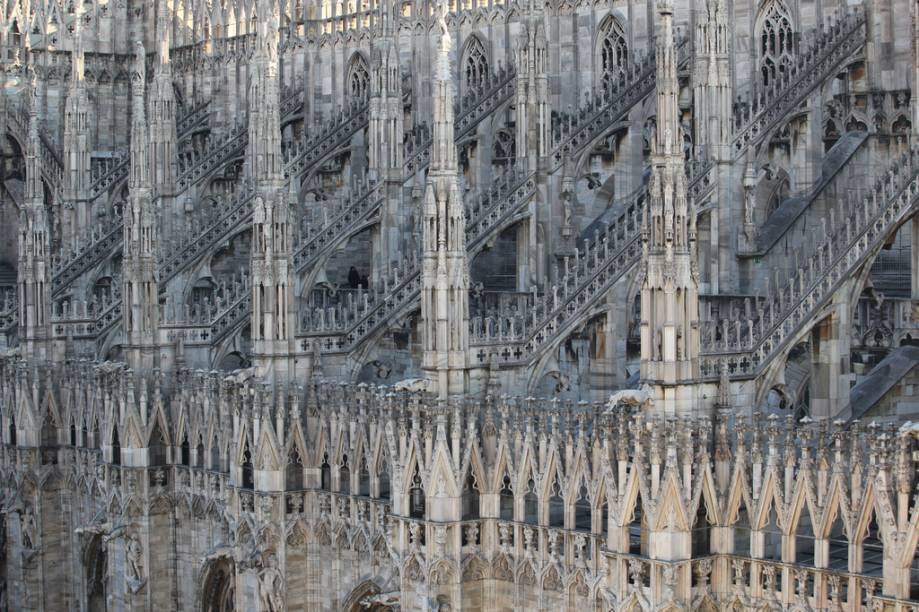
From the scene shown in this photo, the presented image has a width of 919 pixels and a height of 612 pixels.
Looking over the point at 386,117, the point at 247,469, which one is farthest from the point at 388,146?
the point at 247,469

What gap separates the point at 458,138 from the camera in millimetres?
48844

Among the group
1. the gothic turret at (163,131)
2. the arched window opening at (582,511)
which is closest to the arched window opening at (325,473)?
the arched window opening at (582,511)

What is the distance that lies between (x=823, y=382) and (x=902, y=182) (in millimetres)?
3841

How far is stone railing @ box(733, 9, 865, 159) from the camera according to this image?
39500 millimetres

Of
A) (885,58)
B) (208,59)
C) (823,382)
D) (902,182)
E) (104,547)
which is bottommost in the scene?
(104,547)

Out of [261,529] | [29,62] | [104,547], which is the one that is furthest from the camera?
[29,62]

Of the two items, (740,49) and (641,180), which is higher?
(740,49)

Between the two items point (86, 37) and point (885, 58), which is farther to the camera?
point (86, 37)

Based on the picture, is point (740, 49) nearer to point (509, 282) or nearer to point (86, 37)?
point (509, 282)

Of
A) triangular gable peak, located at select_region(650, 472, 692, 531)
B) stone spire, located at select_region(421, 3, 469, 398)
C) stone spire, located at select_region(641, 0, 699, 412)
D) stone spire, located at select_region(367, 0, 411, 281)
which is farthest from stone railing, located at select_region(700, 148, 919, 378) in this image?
stone spire, located at select_region(367, 0, 411, 281)

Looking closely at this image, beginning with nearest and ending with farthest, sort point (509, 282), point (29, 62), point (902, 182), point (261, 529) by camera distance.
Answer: point (902, 182) → point (261, 529) → point (509, 282) → point (29, 62)

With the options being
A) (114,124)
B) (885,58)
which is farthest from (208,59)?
(885,58)

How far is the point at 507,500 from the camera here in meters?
33.6

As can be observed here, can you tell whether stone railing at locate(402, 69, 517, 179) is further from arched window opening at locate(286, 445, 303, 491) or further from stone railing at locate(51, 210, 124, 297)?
arched window opening at locate(286, 445, 303, 491)
